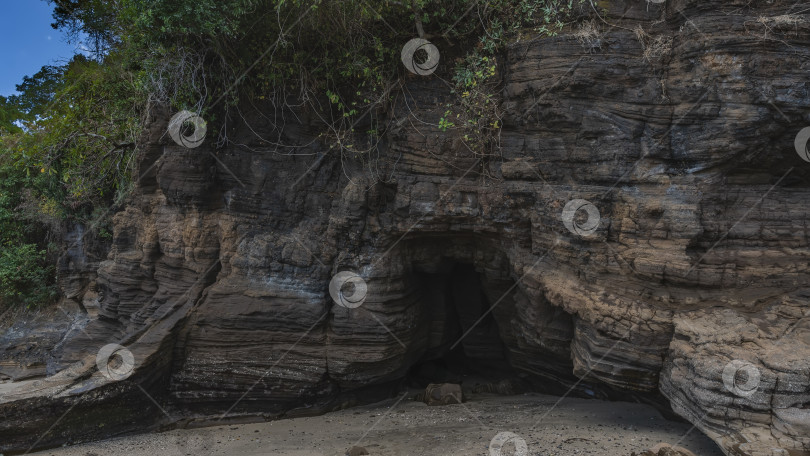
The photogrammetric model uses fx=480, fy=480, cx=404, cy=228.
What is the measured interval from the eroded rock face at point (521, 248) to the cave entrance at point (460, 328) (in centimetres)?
4

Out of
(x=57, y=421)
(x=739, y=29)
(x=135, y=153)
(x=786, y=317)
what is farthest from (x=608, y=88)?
(x=57, y=421)

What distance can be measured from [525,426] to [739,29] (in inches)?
185

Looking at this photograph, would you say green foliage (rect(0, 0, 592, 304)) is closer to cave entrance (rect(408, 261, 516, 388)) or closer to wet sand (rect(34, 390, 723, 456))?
cave entrance (rect(408, 261, 516, 388))

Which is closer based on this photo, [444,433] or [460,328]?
[444,433]

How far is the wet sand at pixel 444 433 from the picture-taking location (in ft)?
16.7

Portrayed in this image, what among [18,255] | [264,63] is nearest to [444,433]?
[264,63]

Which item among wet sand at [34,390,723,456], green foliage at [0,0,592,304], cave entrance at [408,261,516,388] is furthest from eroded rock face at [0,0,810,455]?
wet sand at [34,390,723,456]

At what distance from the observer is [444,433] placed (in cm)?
572

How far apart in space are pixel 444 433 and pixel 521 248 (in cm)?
244

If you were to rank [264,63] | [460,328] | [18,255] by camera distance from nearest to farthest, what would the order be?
[264,63] < [460,328] < [18,255]

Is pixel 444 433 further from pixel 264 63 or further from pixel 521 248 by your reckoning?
pixel 264 63

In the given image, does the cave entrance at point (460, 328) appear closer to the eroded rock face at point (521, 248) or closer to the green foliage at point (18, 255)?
the eroded rock face at point (521, 248)

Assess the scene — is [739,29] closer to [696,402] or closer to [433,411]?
[696,402]

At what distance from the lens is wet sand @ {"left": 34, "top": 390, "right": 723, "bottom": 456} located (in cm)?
508
